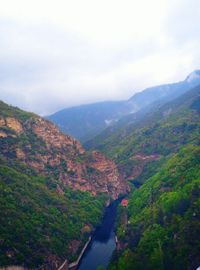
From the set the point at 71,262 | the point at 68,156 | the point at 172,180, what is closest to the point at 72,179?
the point at 68,156

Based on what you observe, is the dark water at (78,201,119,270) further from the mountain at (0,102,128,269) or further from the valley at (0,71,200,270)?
the mountain at (0,102,128,269)

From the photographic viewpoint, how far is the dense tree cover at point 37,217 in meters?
114

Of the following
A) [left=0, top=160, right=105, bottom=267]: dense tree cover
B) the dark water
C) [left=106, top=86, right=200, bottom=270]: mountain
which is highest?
[left=0, top=160, right=105, bottom=267]: dense tree cover

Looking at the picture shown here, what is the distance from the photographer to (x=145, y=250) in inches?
4267

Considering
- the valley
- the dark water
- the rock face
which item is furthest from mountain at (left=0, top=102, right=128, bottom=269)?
the dark water

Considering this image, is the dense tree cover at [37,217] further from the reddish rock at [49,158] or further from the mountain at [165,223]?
the mountain at [165,223]

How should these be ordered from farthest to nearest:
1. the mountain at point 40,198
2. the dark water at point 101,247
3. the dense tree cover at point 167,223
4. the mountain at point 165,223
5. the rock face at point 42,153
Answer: the rock face at point 42,153
the dark water at point 101,247
the mountain at point 40,198
the mountain at point 165,223
the dense tree cover at point 167,223

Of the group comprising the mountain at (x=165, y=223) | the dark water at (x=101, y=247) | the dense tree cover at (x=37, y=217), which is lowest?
the dark water at (x=101, y=247)

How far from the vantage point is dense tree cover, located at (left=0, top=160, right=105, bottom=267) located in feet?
374

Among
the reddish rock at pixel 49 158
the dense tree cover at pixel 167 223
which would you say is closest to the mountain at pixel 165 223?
the dense tree cover at pixel 167 223

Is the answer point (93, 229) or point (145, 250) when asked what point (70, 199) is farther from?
point (145, 250)

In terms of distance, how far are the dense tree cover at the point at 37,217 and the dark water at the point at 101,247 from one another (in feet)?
13.4

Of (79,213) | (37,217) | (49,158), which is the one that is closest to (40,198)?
(37,217)

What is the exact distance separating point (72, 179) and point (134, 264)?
89461mm
